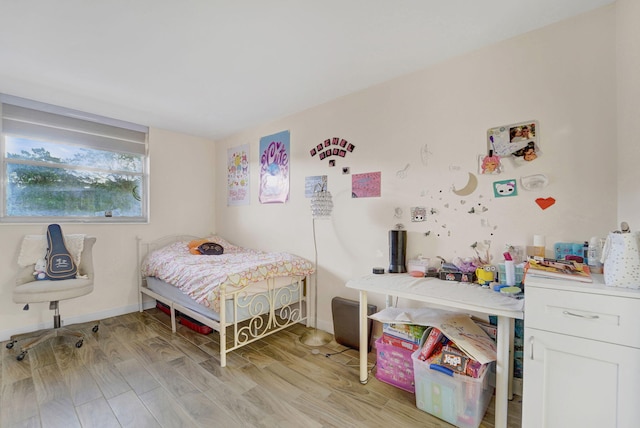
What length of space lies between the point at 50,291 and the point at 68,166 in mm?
1358

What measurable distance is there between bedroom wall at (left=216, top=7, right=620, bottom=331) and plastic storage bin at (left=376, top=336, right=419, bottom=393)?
19.1 inches

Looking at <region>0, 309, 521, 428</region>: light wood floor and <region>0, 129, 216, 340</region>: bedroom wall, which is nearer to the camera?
<region>0, 309, 521, 428</region>: light wood floor

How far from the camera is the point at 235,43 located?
6.05ft

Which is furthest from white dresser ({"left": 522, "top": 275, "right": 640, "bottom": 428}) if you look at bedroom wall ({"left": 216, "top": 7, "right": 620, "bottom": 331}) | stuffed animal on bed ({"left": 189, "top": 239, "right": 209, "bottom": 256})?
stuffed animal on bed ({"left": 189, "top": 239, "right": 209, "bottom": 256})

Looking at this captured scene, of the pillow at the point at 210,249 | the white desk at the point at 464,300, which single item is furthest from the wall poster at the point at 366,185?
the pillow at the point at 210,249

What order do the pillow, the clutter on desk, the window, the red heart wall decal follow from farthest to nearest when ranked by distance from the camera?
the pillow → the window → the red heart wall decal → the clutter on desk

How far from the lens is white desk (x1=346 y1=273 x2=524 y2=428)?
1.39 meters

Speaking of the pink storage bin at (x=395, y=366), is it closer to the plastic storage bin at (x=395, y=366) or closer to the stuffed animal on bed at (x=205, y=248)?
the plastic storage bin at (x=395, y=366)

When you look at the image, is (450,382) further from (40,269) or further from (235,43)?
(40,269)

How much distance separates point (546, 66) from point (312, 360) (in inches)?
103

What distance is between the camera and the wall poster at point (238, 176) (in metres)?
3.65

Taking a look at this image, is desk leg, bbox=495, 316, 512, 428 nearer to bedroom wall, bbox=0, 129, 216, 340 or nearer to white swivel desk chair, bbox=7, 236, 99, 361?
white swivel desk chair, bbox=7, 236, 99, 361

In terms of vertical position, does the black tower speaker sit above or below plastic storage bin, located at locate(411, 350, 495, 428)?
above

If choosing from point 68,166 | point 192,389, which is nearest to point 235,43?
point 192,389
